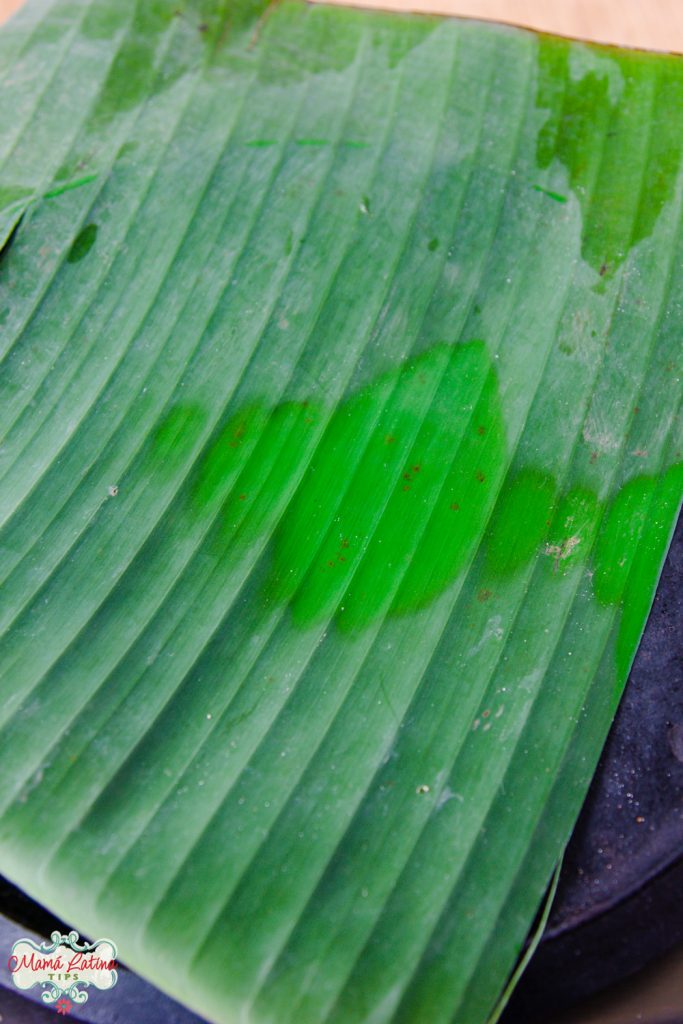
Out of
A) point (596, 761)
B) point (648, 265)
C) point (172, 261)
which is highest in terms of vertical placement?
point (172, 261)

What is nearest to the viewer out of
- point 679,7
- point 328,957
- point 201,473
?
point 328,957

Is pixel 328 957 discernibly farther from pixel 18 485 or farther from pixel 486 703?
pixel 18 485

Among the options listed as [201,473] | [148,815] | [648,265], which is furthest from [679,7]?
[148,815]

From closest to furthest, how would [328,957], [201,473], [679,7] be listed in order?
1. [328,957]
2. [201,473]
3. [679,7]

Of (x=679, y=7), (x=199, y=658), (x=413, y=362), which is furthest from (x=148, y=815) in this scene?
(x=679, y=7)

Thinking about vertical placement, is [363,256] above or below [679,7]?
above

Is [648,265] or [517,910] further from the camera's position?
[648,265]

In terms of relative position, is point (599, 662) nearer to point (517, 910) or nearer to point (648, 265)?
point (517, 910)
